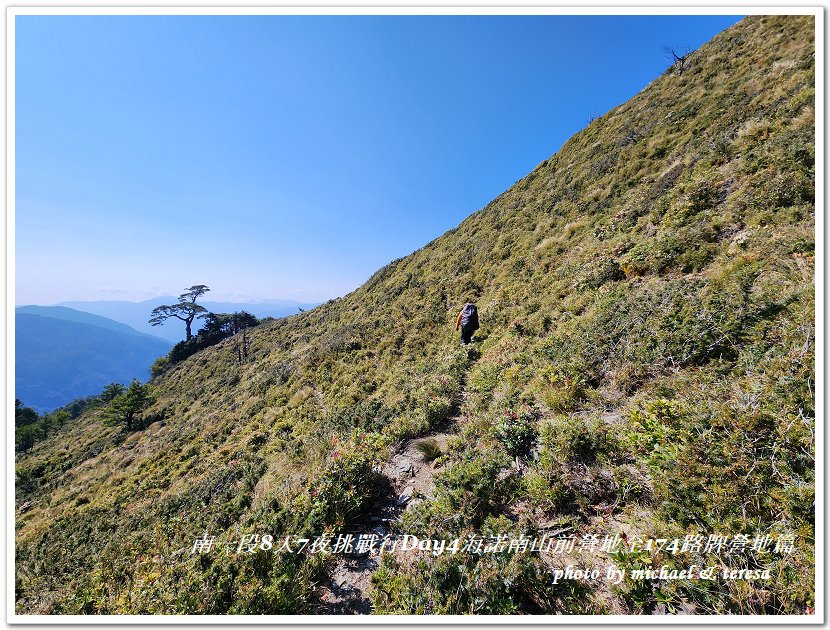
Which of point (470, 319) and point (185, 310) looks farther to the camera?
point (185, 310)

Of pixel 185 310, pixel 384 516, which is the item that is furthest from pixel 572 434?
pixel 185 310

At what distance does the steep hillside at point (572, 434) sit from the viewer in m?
3.14

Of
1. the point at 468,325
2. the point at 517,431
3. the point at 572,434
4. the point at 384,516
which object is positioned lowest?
the point at 384,516

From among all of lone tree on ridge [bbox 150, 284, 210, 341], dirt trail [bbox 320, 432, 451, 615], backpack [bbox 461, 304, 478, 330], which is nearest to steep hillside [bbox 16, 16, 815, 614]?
dirt trail [bbox 320, 432, 451, 615]

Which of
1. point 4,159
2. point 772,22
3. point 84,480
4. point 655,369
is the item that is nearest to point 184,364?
point 84,480

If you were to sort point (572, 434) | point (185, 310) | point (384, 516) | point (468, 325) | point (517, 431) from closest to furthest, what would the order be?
point (572, 434) → point (384, 516) → point (517, 431) → point (468, 325) → point (185, 310)

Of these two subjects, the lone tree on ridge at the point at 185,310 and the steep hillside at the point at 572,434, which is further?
the lone tree on ridge at the point at 185,310

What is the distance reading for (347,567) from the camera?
413 cm

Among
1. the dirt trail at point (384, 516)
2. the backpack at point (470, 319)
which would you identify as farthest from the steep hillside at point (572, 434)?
the backpack at point (470, 319)

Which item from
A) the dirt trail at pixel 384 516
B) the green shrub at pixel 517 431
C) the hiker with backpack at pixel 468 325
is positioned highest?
the hiker with backpack at pixel 468 325

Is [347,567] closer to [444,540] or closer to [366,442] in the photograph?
[444,540]

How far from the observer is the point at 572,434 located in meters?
4.53

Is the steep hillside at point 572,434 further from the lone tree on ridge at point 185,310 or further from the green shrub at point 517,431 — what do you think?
the lone tree on ridge at point 185,310

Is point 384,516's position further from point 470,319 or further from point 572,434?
point 470,319
